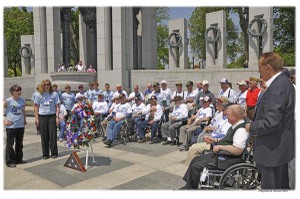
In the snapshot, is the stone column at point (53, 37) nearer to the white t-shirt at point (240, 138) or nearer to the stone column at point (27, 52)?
the stone column at point (27, 52)

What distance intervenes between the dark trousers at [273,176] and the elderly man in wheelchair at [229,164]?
60 centimetres

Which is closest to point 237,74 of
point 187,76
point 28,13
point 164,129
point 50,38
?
point 187,76

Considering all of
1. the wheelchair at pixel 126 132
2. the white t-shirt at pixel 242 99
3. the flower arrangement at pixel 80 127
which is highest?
the white t-shirt at pixel 242 99

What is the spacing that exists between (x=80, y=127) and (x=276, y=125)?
4.09m

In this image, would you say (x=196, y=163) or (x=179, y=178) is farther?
(x=179, y=178)

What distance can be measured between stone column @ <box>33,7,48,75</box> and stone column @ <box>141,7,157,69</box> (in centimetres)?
639

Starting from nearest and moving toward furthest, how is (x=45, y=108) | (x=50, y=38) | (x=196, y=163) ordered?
(x=196, y=163)
(x=45, y=108)
(x=50, y=38)

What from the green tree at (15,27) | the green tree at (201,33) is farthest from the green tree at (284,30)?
the green tree at (15,27)

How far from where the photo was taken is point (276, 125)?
9.69ft

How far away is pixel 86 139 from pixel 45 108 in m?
1.49

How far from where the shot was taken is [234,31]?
41062mm

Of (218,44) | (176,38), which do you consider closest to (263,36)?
(218,44)

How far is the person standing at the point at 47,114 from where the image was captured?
663cm

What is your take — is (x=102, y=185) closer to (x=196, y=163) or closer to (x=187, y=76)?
(x=196, y=163)
